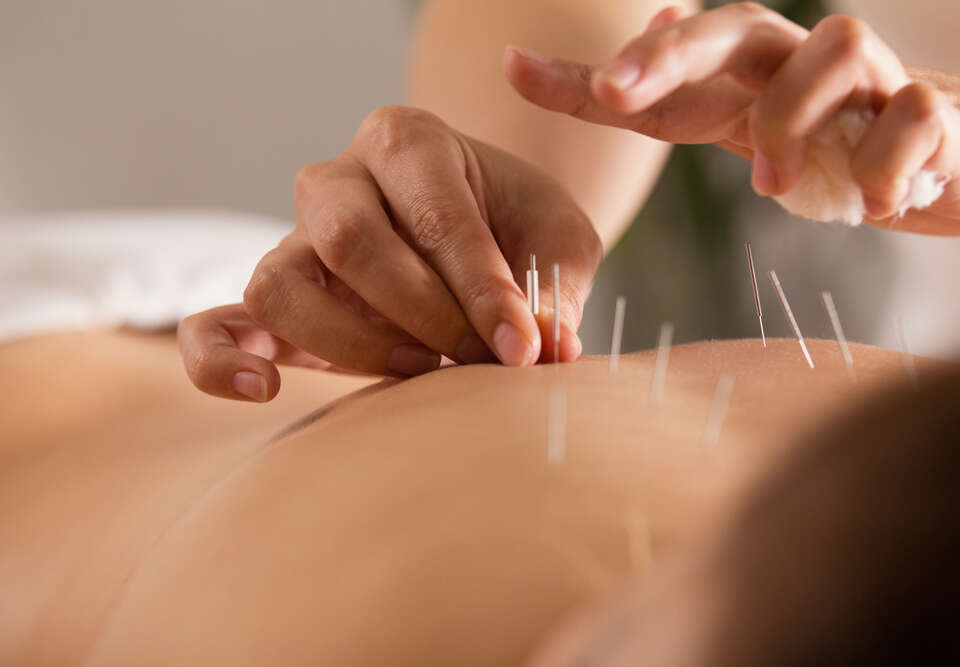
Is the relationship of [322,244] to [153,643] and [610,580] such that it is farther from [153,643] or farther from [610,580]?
[610,580]

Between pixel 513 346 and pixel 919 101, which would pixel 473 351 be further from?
pixel 919 101

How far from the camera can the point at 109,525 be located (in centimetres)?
71

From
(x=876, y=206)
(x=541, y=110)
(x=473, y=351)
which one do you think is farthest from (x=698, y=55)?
(x=541, y=110)

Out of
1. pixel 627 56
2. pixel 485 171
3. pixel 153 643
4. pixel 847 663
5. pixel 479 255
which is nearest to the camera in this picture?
pixel 847 663

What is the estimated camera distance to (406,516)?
438 mm

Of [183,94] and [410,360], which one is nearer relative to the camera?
[410,360]

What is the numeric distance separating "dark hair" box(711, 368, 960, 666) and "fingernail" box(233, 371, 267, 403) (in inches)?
19.8

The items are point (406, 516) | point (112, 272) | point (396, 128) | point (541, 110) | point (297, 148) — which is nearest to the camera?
point (406, 516)

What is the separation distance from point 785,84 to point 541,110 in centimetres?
78

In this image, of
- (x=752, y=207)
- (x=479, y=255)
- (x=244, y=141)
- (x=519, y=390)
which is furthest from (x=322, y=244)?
(x=244, y=141)

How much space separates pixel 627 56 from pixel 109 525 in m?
0.52

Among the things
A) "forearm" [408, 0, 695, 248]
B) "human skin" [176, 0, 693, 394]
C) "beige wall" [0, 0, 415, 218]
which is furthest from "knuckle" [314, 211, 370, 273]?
"beige wall" [0, 0, 415, 218]

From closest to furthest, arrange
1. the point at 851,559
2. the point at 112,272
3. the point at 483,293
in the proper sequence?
1. the point at 851,559
2. the point at 483,293
3. the point at 112,272

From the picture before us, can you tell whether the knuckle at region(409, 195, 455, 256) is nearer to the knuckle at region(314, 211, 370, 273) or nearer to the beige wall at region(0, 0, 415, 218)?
the knuckle at region(314, 211, 370, 273)
